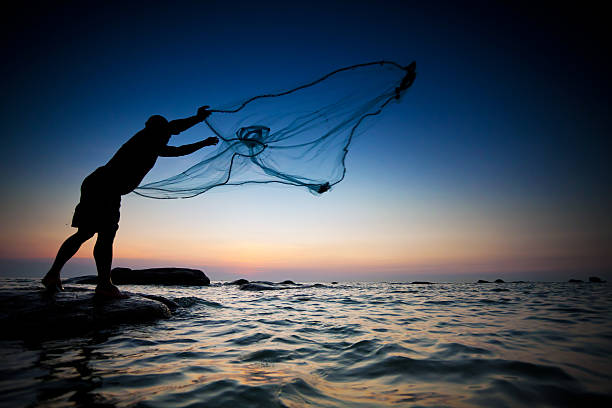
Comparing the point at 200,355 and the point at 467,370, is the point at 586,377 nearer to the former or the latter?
the point at 467,370

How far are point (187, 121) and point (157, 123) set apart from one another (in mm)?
499

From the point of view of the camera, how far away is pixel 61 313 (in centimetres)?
428

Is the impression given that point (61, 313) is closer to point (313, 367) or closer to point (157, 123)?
point (157, 123)

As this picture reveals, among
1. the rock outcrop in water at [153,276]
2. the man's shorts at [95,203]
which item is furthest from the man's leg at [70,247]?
the rock outcrop in water at [153,276]

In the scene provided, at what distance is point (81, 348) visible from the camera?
3.24 m

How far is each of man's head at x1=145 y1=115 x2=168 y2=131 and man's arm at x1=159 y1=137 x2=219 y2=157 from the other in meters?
0.45

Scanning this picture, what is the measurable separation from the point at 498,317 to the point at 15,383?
752cm

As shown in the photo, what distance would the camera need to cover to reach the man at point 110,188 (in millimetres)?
4727

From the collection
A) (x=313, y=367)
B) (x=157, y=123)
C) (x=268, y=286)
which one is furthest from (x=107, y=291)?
(x=268, y=286)

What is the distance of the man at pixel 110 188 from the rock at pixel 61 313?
0.50 m

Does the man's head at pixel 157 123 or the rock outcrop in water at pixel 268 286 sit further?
the rock outcrop in water at pixel 268 286

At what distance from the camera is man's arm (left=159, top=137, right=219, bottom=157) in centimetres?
527

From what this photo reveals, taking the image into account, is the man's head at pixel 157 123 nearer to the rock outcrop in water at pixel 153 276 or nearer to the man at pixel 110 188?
the man at pixel 110 188

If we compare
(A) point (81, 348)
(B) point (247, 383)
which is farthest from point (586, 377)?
(A) point (81, 348)
